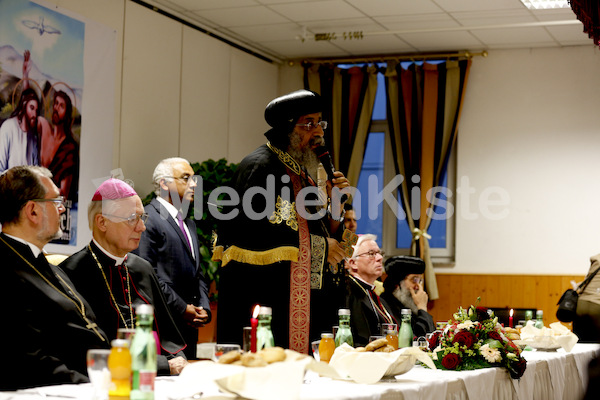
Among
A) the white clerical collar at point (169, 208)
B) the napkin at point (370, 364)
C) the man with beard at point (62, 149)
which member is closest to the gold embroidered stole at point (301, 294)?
the napkin at point (370, 364)

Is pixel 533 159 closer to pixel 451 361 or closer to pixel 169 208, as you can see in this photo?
pixel 169 208

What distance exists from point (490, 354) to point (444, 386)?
0.50 m

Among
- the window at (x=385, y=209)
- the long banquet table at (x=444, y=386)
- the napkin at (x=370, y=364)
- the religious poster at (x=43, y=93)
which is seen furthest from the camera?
the window at (x=385, y=209)

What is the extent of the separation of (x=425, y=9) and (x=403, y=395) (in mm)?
5479

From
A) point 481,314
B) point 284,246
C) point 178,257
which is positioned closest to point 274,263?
point 284,246

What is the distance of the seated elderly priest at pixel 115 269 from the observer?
314cm

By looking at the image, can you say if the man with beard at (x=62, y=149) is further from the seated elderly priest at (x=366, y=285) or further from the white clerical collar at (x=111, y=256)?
the white clerical collar at (x=111, y=256)

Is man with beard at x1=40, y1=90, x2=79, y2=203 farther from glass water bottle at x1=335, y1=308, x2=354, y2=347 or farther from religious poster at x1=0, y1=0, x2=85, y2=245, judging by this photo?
glass water bottle at x1=335, y1=308, x2=354, y2=347

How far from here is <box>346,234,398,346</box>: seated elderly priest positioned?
4.57 meters

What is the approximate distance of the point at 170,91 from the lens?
7.38 metres

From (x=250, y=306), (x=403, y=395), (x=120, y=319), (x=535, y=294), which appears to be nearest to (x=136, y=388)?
(x=403, y=395)

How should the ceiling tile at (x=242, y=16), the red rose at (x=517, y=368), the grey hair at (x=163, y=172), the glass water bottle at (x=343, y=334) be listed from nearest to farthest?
the glass water bottle at (x=343, y=334) < the red rose at (x=517, y=368) < the grey hair at (x=163, y=172) < the ceiling tile at (x=242, y=16)

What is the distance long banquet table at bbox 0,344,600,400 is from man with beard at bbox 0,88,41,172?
3.56m

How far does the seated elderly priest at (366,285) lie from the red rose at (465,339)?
1507mm
